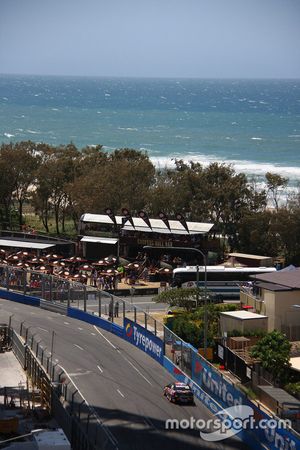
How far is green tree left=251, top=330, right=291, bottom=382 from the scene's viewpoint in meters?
44.8

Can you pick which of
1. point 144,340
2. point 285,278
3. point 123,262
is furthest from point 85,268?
point 144,340

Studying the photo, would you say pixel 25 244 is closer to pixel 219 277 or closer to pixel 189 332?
pixel 219 277

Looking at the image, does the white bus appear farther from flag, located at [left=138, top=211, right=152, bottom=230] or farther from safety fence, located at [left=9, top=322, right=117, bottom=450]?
safety fence, located at [left=9, top=322, right=117, bottom=450]

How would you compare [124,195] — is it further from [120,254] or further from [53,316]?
[53,316]

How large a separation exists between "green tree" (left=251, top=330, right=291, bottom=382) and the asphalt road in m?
4.60

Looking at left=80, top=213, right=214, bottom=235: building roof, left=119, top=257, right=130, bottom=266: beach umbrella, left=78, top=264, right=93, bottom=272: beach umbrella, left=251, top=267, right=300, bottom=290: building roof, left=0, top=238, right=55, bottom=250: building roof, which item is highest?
left=80, top=213, right=214, bottom=235: building roof

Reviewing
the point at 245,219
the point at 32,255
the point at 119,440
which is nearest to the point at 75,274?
the point at 32,255

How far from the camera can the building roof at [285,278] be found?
5633 cm

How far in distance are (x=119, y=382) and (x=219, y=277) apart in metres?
25.3

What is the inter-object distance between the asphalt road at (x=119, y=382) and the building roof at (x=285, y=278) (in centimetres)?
1047

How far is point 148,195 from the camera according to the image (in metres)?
87.2

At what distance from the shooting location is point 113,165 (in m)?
92.2

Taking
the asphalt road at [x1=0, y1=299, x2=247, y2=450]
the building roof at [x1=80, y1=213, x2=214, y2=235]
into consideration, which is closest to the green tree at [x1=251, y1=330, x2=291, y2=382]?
the asphalt road at [x1=0, y1=299, x2=247, y2=450]

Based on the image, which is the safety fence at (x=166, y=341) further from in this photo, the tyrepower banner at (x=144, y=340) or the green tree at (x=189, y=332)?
the green tree at (x=189, y=332)
